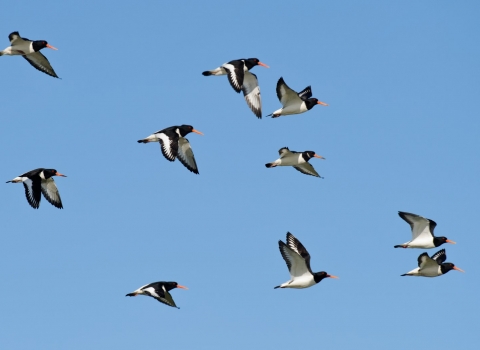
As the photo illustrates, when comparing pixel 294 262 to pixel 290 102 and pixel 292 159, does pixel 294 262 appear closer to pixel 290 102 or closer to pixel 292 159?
pixel 292 159

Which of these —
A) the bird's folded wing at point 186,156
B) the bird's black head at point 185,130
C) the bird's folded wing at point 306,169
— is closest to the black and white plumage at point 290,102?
the bird's folded wing at point 306,169

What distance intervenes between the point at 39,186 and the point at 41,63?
3172 mm

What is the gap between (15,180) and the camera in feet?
70.7

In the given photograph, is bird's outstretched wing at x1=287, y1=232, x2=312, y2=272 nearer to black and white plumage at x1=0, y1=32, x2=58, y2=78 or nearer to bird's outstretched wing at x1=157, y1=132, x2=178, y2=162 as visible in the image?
bird's outstretched wing at x1=157, y1=132, x2=178, y2=162

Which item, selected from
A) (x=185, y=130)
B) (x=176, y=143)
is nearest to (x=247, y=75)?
(x=185, y=130)

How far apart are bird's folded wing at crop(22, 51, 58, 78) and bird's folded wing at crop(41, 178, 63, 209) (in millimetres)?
2754

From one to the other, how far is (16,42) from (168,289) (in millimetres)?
7183

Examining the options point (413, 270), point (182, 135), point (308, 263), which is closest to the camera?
point (308, 263)

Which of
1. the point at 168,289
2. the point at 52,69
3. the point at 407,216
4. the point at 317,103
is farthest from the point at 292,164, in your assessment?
the point at 52,69

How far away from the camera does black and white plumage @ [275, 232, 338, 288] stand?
1984cm

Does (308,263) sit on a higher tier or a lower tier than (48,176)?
lower

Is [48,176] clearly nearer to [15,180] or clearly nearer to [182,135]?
[15,180]

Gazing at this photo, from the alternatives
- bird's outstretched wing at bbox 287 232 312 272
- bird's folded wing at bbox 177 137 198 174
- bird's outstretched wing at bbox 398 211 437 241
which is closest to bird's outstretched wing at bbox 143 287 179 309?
bird's outstretched wing at bbox 287 232 312 272

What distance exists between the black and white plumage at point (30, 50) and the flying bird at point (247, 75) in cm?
402
